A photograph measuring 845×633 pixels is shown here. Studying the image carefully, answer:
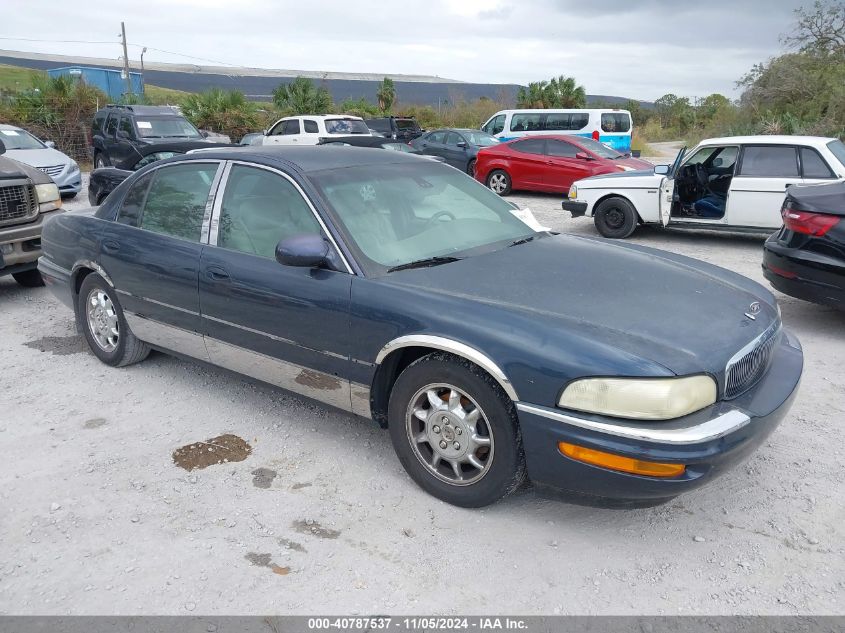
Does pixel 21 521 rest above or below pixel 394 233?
below

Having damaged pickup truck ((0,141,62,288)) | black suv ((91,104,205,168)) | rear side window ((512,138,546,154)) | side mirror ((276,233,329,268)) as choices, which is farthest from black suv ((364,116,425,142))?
side mirror ((276,233,329,268))

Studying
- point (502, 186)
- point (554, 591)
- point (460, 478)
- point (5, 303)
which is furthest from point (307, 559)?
point (502, 186)

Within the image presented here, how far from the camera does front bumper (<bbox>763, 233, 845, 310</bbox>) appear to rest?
5.24 metres

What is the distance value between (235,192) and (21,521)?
1973 millimetres

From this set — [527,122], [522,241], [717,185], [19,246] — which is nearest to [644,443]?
[522,241]

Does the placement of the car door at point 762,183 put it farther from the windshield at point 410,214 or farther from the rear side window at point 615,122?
the rear side window at point 615,122

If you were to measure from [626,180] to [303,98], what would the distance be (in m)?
25.2

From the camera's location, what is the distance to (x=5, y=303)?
267 inches

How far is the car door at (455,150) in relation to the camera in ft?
57.0

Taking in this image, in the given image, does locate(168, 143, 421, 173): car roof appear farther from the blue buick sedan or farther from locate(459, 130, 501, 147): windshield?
locate(459, 130, 501, 147): windshield

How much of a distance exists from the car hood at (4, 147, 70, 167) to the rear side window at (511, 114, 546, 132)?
39.1 ft

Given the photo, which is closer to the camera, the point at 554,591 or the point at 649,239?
the point at 554,591

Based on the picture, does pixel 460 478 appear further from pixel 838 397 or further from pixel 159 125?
pixel 159 125

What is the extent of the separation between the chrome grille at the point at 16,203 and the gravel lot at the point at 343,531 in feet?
9.81
